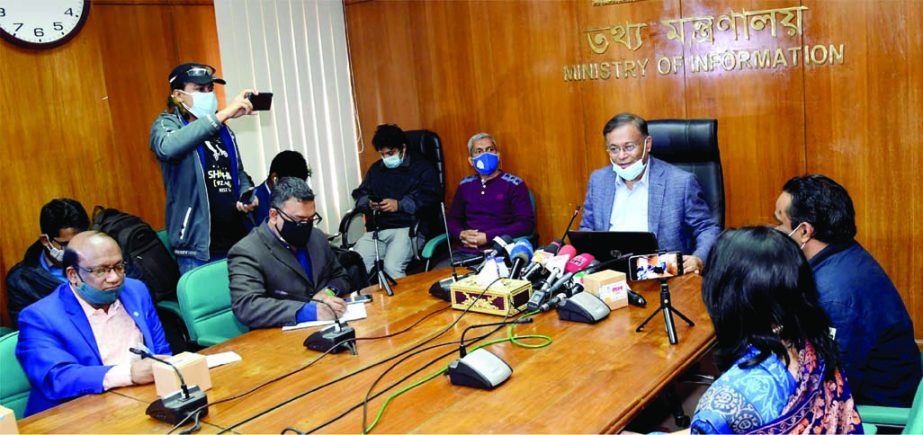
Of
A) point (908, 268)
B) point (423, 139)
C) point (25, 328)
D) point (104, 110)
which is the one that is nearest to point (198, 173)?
point (104, 110)

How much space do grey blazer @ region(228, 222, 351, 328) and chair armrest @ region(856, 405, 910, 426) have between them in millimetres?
1822

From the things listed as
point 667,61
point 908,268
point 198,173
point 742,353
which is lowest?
point 908,268

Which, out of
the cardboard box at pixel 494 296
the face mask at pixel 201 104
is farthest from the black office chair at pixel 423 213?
the cardboard box at pixel 494 296

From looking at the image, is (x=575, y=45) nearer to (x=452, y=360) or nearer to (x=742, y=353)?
(x=452, y=360)

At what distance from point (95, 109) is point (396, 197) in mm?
1820

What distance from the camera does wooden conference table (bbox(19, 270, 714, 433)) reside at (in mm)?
1960

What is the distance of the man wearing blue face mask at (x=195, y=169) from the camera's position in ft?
12.4

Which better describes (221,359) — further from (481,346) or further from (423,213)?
(423,213)

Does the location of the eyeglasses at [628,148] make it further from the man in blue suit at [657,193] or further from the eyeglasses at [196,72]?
the eyeglasses at [196,72]

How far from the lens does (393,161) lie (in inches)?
202

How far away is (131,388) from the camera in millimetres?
2338

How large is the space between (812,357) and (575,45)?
3.40 meters

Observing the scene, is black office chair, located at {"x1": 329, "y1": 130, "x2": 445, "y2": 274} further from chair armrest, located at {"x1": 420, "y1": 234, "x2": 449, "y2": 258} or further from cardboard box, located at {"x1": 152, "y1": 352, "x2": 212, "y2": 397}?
cardboard box, located at {"x1": 152, "y1": 352, "x2": 212, "y2": 397}

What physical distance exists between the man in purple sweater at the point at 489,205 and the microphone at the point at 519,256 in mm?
1549
